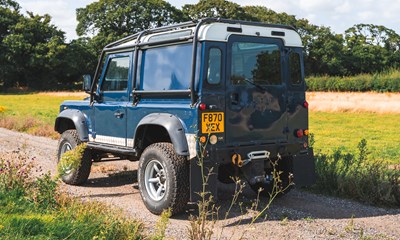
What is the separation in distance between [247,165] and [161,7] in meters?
73.5

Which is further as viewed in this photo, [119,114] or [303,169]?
[119,114]

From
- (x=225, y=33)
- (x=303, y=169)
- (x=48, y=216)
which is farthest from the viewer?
(x=303, y=169)

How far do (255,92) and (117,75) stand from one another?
235 cm

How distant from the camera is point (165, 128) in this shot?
6.38 metres

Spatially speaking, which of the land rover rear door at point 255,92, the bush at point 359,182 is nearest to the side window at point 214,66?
the land rover rear door at point 255,92

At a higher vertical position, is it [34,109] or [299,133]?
[299,133]

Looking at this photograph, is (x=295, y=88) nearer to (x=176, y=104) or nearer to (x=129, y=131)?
(x=176, y=104)

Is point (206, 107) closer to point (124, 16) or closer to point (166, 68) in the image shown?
point (166, 68)

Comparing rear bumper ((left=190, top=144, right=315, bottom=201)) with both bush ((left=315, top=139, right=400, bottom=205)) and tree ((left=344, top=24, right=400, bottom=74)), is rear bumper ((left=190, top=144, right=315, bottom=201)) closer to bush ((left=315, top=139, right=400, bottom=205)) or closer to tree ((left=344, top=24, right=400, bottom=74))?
bush ((left=315, top=139, right=400, bottom=205))

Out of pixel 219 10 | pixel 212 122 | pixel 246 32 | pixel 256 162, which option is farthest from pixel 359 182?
pixel 219 10

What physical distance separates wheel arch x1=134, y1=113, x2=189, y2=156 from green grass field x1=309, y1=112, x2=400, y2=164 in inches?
208

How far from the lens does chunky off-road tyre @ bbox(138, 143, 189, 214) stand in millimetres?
6176

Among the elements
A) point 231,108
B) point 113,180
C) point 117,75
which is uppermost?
point 117,75

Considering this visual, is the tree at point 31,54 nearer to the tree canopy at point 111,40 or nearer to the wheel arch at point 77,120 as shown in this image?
the tree canopy at point 111,40
